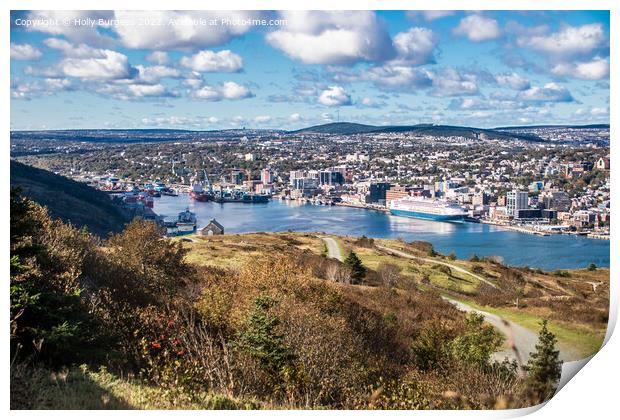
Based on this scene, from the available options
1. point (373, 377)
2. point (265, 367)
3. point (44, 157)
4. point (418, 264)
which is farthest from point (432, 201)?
point (44, 157)

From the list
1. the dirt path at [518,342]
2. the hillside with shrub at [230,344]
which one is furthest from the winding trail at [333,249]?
the dirt path at [518,342]

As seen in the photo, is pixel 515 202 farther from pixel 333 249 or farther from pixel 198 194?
pixel 198 194

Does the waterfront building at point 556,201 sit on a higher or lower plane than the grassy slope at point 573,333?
higher

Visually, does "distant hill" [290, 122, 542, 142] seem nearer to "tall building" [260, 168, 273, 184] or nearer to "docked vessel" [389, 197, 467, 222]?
"tall building" [260, 168, 273, 184]

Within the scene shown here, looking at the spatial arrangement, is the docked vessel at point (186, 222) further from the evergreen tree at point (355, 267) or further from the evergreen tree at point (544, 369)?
the evergreen tree at point (544, 369)

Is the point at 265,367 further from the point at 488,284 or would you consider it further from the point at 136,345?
the point at 488,284

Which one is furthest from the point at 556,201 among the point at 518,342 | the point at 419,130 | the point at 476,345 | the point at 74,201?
the point at 74,201

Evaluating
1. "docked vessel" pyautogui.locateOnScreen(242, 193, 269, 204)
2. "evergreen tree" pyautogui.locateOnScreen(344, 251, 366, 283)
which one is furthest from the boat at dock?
"evergreen tree" pyautogui.locateOnScreen(344, 251, 366, 283)
